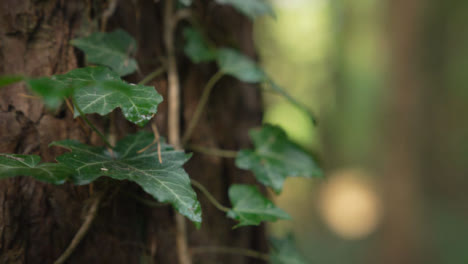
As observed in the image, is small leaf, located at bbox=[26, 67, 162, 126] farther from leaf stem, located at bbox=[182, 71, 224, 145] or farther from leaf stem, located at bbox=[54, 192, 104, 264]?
leaf stem, located at bbox=[182, 71, 224, 145]

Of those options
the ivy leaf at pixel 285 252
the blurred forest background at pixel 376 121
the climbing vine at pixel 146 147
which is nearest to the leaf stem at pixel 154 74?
the climbing vine at pixel 146 147

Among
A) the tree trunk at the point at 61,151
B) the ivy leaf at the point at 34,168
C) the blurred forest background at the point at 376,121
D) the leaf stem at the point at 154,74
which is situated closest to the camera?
the ivy leaf at the point at 34,168

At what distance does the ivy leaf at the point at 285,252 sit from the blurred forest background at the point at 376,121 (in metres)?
2.16

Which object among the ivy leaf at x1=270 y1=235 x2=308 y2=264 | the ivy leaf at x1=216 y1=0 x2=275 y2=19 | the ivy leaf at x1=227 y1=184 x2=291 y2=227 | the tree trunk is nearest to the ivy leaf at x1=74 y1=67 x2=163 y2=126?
the tree trunk

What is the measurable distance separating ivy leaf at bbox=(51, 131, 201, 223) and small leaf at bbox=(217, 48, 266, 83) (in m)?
0.34

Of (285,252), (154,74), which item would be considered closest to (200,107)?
(154,74)

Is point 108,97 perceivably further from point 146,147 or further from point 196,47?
point 196,47

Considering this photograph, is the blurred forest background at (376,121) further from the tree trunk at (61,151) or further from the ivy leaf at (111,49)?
the ivy leaf at (111,49)

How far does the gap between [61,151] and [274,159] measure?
49cm

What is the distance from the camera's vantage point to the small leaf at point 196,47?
0.81 metres

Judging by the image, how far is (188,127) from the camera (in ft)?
2.69

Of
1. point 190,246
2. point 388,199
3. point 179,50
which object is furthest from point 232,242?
point 388,199

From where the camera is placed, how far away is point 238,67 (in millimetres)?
839

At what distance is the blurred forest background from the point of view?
269 centimetres
